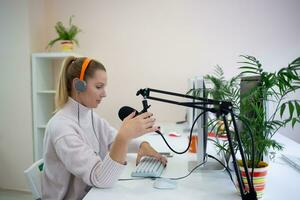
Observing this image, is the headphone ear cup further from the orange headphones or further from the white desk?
the white desk

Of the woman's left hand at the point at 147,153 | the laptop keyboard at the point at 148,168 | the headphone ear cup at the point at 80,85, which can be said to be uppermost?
the headphone ear cup at the point at 80,85

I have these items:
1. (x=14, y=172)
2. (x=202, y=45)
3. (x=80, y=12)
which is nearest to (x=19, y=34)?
(x=80, y=12)

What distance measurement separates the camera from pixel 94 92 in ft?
3.80

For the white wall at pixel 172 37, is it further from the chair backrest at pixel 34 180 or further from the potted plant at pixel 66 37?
the chair backrest at pixel 34 180

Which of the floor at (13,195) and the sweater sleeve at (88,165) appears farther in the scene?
the floor at (13,195)

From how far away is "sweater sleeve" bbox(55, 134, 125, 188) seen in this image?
3.07 feet

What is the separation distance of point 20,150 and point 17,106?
1.59 feet

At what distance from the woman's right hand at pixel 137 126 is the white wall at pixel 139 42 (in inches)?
74.9

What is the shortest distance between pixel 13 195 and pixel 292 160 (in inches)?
A: 105

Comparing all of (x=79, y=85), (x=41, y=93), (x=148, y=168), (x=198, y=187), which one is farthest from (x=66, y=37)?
(x=198, y=187)

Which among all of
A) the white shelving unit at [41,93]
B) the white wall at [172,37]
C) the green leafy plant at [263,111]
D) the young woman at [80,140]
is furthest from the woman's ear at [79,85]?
the white wall at [172,37]

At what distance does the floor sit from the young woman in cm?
179

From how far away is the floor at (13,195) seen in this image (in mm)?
2598

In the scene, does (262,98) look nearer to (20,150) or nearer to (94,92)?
(94,92)
